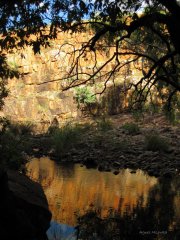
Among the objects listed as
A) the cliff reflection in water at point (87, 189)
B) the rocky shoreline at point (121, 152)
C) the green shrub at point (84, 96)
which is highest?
the green shrub at point (84, 96)

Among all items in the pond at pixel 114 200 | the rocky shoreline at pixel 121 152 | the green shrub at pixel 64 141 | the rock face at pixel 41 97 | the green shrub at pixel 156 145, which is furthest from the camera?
the rock face at pixel 41 97

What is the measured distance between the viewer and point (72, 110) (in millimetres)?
25125

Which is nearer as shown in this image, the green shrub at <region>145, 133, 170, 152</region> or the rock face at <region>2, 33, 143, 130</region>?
the green shrub at <region>145, 133, 170, 152</region>

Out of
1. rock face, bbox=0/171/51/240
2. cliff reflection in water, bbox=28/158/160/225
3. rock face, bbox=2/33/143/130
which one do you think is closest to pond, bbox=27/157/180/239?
cliff reflection in water, bbox=28/158/160/225

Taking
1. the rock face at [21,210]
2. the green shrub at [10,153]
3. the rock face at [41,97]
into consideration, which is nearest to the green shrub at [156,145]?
the green shrub at [10,153]

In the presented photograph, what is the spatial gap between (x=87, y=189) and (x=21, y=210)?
3.42 m

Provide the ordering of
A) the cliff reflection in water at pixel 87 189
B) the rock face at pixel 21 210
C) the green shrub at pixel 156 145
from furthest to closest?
the green shrub at pixel 156 145 → the cliff reflection in water at pixel 87 189 → the rock face at pixel 21 210

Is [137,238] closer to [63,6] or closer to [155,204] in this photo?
[155,204]

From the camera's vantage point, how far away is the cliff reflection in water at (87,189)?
717 cm

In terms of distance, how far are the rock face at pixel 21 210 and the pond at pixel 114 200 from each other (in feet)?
2.23

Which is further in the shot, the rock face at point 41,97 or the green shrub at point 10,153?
the rock face at point 41,97

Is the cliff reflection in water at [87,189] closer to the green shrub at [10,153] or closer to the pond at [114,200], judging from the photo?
the pond at [114,200]

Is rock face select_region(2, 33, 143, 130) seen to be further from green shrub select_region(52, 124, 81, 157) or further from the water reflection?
the water reflection

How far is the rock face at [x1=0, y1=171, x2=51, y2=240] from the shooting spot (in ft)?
16.6
